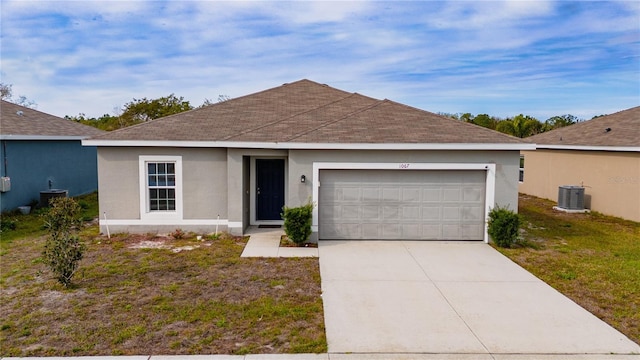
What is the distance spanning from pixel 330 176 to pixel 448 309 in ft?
17.4

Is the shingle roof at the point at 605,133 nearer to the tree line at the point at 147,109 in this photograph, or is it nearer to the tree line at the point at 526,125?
the tree line at the point at 526,125

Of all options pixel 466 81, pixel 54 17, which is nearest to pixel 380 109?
pixel 54 17

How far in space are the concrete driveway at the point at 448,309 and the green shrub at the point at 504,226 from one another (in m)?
0.88

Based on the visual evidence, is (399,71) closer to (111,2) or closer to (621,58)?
(621,58)

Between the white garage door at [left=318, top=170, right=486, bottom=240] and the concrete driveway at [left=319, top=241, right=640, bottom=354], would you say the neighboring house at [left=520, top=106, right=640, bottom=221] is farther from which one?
the concrete driveway at [left=319, top=241, right=640, bottom=354]

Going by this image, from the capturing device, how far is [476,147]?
11.3 metres

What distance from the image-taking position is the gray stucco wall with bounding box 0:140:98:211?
14836mm

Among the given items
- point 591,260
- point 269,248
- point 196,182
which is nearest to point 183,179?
point 196,182

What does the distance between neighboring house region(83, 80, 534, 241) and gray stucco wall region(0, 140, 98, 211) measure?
16.8ft

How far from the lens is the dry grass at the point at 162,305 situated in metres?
5.82

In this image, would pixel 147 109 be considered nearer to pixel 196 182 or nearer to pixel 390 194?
pixel 196 182

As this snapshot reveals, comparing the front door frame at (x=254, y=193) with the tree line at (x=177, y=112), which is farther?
the tree line at (x=177, y=112)

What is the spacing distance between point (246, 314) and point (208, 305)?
749 mm

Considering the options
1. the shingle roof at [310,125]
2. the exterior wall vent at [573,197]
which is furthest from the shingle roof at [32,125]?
the exterior wall vent at [573,197]
